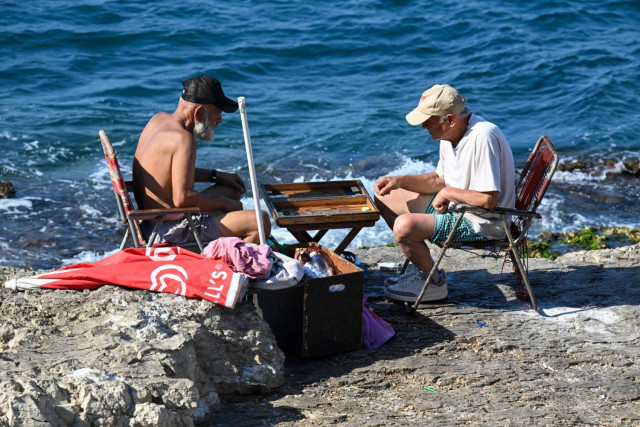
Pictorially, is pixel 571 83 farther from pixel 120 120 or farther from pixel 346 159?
pixel 120 120

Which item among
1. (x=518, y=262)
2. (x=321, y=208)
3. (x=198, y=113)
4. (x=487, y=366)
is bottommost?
(x=487, y=366)

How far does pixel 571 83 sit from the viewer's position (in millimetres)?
16141

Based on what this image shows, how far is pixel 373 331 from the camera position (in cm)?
519

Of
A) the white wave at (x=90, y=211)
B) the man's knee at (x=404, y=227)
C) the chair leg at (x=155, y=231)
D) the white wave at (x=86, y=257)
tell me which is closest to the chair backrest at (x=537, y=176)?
the man's knee at (x=404, y=227)

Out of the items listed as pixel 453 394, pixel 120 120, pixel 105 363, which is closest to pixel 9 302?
pixel 105 363

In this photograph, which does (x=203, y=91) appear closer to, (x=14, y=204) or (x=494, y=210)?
(x=494, y=210)

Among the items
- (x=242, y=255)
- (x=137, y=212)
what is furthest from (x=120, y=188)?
(x=242, y=255)

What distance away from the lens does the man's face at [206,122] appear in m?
5.59

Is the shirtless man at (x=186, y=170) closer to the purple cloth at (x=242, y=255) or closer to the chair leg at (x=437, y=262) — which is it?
the purple cloth at (x=242, y=255)

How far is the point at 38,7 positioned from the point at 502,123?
35.8 feet

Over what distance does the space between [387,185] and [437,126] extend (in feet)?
1.93

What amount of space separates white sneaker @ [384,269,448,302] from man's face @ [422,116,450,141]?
0.93 metres

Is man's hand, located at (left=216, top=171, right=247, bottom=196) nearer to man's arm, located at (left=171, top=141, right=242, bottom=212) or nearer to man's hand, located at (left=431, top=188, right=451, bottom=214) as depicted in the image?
→ man's arm, located at (left=171, top=141, right=242, bottom=212)

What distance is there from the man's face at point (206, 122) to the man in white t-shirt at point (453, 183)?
3.90 feet
